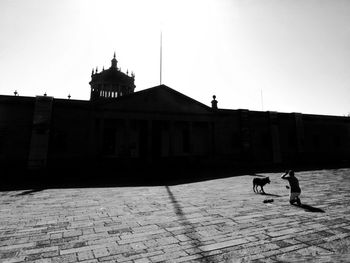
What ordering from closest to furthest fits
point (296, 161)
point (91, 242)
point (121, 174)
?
point (91, 242) → point (121, 174) → point (296, 161)

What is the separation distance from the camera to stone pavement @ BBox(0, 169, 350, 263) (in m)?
3.74

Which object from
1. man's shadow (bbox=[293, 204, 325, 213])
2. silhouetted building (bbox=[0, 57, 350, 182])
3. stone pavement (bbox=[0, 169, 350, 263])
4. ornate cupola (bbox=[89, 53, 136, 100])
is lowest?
stone pavement (bbox=[0, 169, 350, 263])

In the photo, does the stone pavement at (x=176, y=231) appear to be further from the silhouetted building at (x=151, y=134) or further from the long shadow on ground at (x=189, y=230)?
the silhouetted building at (x=151, y=134)

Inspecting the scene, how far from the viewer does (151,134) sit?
19891mm

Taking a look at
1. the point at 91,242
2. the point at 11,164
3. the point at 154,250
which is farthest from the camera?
the point at 11,164

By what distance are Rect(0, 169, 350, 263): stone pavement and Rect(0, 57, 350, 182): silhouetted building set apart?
10.4 m

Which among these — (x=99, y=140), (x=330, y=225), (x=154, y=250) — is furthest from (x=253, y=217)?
(x=99, y=140)

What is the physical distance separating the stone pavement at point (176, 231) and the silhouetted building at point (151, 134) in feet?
34.2

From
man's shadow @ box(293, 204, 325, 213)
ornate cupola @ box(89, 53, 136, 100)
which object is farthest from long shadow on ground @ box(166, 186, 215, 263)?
ornate cupola @ box(89, 53, 136, 100)

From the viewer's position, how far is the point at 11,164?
1656cm

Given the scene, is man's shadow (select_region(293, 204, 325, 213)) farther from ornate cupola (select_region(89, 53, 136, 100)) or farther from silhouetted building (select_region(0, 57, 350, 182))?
ornate cupola (select_region(89, 53, 136, 100))

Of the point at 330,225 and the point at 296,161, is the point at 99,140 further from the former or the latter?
the point at 296,161

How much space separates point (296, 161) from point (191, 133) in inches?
557

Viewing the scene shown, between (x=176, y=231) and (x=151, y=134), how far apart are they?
50.1 ft
